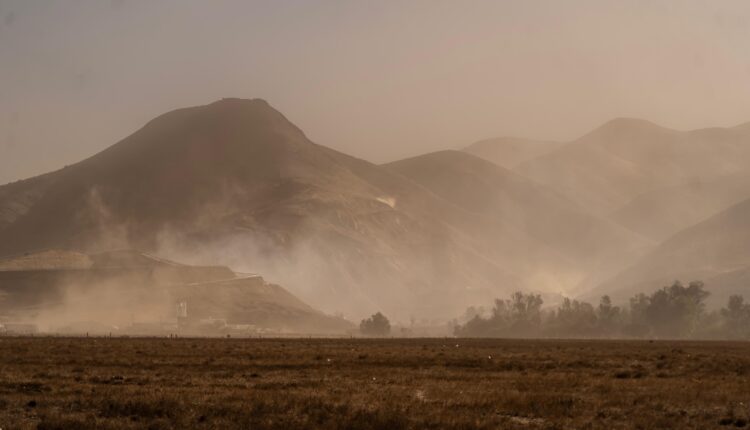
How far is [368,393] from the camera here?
4225 cm

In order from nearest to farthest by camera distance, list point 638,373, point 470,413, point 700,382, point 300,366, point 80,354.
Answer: point 470,413 → point 700,382 → point 638,373 → point 300,366 → point 80,354

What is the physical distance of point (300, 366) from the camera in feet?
199

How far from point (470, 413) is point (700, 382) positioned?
62.6ft

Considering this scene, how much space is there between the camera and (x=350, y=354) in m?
73.9

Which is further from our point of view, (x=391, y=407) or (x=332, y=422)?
(x=391, y=407)

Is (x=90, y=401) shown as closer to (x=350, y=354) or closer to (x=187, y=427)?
(x=187, y=427)

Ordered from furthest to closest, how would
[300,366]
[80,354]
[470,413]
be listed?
[80,354]
[300,366]
[470,413]

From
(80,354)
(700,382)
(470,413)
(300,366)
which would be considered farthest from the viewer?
(80,354)

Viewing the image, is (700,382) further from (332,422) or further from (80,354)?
(80,354)

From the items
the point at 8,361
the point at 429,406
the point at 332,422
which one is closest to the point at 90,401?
the point at 332,422

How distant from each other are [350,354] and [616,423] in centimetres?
4100

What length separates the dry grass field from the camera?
114 feet

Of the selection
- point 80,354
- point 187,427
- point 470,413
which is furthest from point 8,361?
point 470,413

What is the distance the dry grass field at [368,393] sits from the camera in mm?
34875
